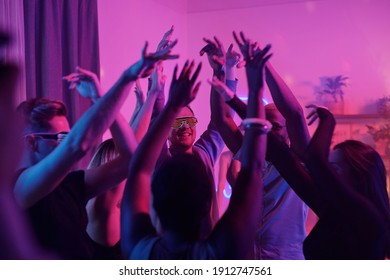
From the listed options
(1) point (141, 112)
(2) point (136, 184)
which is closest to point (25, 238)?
(2) point (136, 184)

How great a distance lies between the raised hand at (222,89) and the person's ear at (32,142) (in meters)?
0.60

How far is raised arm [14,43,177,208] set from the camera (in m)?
1.32

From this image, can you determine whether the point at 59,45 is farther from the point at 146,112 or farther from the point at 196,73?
the point at 196,73

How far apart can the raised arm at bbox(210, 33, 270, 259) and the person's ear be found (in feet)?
2.20

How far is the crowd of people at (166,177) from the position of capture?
1304mm

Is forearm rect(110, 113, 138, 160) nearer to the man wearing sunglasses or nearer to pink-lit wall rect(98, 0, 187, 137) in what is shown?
the man wearing sunglasses

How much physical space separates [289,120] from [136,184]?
67 cm

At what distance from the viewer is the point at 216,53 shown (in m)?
1.73

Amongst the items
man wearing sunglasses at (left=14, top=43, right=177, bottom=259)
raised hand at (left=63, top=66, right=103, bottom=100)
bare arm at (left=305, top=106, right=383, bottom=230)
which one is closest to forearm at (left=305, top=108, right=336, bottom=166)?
bare arm at (left=305, top=106, right=383, bottom=230)

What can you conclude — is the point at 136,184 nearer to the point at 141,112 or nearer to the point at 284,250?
the point at 141,112

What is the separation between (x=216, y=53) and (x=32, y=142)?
0.70 m

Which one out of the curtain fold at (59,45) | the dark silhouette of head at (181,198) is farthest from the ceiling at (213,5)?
the dark silhouette of head at (181,198)

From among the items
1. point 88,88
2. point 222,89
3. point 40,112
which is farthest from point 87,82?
point 222,89

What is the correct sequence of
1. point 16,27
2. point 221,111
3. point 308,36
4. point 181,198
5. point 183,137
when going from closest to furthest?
point 181,198 < point 221,111 < point 183,137 < point 16,27 < point 308,36
